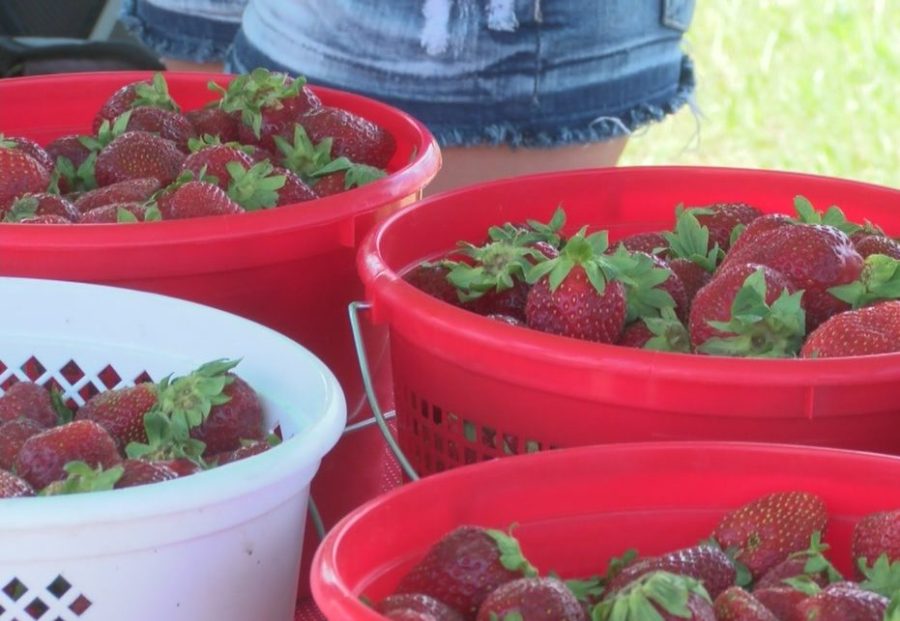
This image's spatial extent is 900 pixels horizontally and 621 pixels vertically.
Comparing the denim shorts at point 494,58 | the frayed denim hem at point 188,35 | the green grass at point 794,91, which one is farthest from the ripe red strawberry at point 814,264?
the green grass at point 794,91

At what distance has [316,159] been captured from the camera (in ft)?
4.18

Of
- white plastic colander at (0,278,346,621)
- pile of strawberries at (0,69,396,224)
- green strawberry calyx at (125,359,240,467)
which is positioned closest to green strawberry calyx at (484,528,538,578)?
white plastic colander at (0,278,346,621)

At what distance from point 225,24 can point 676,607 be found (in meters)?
1.39

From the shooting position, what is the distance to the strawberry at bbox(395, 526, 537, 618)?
0.72 m

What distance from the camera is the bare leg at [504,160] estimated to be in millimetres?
1633

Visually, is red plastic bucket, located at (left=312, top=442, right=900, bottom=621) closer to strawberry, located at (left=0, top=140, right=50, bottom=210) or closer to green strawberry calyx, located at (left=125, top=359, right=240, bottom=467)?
green strawberry calyx, located at (left=125, top=359, right=240, bottom=467)

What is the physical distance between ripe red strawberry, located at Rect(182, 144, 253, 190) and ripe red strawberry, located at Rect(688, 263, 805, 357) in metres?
0.42

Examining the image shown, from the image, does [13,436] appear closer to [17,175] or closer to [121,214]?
[121,214]

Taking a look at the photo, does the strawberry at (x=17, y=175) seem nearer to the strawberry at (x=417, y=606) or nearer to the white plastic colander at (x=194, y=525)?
the white plastic colander at (x=194, y=525)

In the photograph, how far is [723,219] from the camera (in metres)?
1.19

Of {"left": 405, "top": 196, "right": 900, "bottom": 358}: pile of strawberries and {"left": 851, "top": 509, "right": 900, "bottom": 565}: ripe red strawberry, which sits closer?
{"left": 851, "top": 509, "right": 900, "bottom": 565}: ripe red strawberry

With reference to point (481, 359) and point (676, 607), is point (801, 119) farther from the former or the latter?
point (676, 607)

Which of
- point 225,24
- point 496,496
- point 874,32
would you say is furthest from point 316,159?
point 874,32

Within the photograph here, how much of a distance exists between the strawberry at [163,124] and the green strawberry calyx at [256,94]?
4 centimetres
